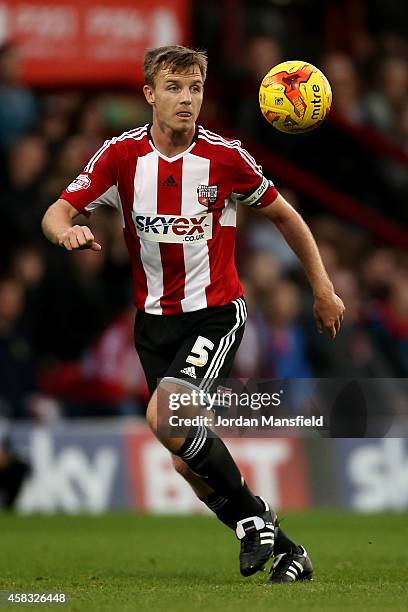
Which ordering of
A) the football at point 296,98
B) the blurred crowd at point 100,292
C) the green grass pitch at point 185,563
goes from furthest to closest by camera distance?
1. the blurred crowd at point 100,292
2. the football at point 296,98
3. the green grass pitch at point 185,563

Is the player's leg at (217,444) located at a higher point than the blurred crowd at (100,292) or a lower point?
higher

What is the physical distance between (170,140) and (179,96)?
265 mm

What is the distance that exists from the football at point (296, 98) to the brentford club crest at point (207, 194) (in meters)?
0.46

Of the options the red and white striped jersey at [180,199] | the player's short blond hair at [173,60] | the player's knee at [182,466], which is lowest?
the player's knee at [182,466]

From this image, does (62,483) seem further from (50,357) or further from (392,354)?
(392,354)

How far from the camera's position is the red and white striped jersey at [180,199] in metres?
7.36

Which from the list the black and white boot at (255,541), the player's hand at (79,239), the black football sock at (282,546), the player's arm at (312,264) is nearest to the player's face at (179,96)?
the player's arm at (312,264)

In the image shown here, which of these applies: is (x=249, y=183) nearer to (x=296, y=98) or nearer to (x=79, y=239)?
(x=296, y=98)

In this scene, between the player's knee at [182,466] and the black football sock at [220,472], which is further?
the player's knee at [182,466]

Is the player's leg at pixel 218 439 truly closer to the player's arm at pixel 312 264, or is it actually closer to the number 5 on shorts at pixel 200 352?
the number 5 on shorts at pixel 200 352

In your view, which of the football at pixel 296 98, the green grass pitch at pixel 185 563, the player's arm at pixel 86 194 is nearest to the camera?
the green grass pitch at pixel 185 563

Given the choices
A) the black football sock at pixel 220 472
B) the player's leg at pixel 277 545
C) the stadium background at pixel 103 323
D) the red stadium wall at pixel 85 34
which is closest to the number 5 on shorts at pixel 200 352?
the black football sock at pixel 220 472

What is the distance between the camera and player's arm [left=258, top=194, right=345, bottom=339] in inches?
289

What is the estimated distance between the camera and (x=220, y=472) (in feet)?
23.2
